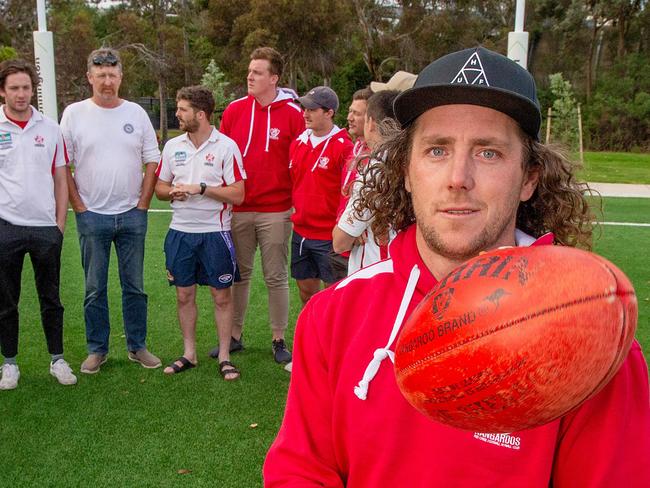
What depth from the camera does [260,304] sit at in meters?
7.22

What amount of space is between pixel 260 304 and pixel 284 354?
1676 millimetres

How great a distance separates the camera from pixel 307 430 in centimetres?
173

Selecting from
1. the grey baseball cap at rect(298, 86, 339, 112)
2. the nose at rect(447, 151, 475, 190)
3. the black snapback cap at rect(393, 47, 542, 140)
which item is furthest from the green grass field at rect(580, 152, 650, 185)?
the nose at rect(447, 151, 475, 190)

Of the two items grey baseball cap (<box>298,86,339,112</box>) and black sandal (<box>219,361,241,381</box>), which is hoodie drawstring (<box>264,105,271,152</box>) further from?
black sandal (<box>219,361,241,381</box>)

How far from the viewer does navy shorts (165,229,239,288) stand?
5.16 metres

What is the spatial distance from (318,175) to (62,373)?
2344 mm

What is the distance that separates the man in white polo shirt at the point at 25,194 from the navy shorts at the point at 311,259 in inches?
68.0

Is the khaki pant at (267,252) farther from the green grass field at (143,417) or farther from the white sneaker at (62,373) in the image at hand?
the white sneaker at (62,373)

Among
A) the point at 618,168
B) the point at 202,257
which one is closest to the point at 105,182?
the point at 202,257

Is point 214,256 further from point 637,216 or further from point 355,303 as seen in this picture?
point 637,216

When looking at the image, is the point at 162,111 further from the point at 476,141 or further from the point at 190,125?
the point at 476,141

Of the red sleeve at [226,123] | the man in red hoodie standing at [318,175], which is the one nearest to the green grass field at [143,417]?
the man in red hoodie standing at [318,175]

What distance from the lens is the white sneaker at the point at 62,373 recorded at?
16.6 ft

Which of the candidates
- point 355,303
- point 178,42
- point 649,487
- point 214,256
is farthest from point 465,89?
point 178,42
